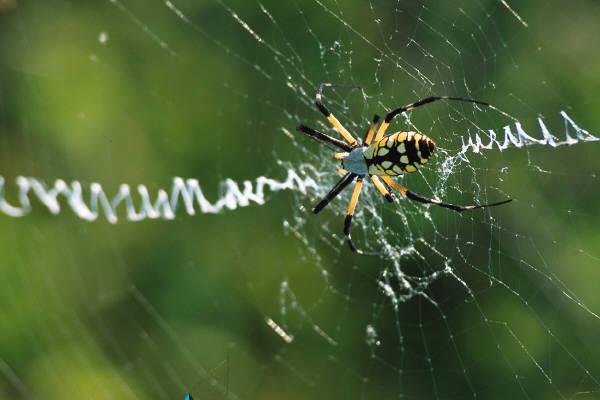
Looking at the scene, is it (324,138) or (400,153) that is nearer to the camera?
(400,153)

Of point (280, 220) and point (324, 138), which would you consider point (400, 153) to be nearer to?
point (324, 138)

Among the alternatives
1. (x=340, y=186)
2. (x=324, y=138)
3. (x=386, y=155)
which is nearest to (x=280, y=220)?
(x=340, y=186)

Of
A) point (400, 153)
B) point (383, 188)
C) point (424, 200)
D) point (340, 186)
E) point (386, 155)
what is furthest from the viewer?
point (340, 186)

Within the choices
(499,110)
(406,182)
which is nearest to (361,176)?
(406,182)

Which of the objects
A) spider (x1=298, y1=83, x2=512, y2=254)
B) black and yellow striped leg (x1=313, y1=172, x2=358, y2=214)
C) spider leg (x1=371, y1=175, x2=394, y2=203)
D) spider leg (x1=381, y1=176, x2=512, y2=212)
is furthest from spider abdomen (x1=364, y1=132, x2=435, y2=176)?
black and yellow striped leg (x1=313, y1=172, x2=358, y2=214)

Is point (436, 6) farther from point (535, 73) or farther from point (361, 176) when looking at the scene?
point (361, 176)

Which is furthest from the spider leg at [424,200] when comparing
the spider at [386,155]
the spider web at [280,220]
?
the spider web at [280,220]

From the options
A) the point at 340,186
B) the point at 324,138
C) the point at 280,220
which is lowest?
the point at 280,220

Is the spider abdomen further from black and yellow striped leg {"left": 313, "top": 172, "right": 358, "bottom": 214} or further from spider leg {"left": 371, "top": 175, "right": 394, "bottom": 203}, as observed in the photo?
black and yellow striped leg {"left": 313, "top": 172, "right": 358, "bottom": 214}
